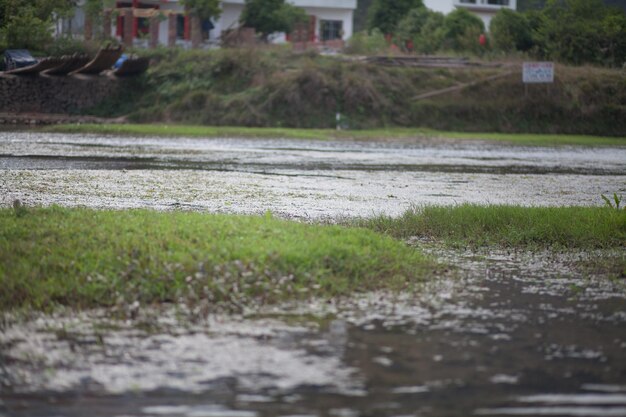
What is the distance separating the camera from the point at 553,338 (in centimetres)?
819

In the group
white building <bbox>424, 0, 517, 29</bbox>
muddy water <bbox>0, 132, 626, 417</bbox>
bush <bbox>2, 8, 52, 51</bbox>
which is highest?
white building <bbox>424, 0, 517, 29</bbox>

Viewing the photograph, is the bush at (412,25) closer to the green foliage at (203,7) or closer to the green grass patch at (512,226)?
the green foliage at (203,7)

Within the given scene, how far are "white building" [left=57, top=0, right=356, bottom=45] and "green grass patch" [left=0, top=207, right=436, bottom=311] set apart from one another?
139ft

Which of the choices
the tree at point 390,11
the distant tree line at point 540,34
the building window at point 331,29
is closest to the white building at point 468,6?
the tree at point 390,11

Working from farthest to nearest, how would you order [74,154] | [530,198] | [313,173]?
[74,154]
[313,173]
[530,198]

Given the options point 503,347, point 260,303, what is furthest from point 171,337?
point 503,347

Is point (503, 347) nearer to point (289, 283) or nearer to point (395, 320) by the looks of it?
point (395, 320)

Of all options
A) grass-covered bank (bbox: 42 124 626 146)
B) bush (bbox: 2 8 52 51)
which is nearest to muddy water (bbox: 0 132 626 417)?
grass-covered bank (bbox: 42 124 626 146)

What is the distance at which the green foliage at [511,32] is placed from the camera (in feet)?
186

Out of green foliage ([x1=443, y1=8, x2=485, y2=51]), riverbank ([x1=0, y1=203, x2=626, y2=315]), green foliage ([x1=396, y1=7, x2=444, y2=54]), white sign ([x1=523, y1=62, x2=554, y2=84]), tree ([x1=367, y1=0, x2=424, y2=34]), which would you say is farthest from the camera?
tree ([x1=367, y1=0, x2=424, y2=34])

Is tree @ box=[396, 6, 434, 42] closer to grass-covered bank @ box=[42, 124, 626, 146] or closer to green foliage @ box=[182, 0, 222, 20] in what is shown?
green foliage @ box=[182, 0, 222, 20]

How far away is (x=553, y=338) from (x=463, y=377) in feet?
5.04

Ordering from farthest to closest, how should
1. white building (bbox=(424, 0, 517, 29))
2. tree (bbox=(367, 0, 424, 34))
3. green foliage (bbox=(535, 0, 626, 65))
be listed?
white building (bbox=(424, 0, 517, 29)) < tree (bbox=(367, 0, 424, 34)) < green foliage (bbox=(535, 0, 626, 65))

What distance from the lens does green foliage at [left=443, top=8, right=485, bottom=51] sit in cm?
5681
